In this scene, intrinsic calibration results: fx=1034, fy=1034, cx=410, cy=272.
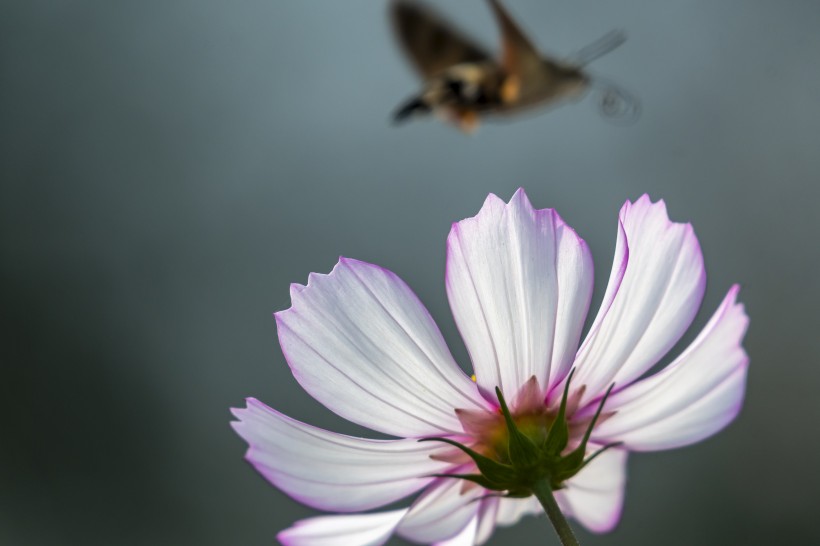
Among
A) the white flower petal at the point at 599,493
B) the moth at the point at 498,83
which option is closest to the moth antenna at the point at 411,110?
the moth at the point at 498,83

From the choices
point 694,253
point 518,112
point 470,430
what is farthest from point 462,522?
point 518,112

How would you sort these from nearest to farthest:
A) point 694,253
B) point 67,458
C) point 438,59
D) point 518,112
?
point 694,253
point 518,112
point 438,59
point 67,458

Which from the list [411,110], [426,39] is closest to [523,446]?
[411,110]

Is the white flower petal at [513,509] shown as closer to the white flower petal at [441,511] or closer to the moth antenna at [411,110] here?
the white flower petal at [441,511]

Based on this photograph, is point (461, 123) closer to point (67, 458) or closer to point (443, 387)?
point (443, 387)

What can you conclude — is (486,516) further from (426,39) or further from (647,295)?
(426,39)

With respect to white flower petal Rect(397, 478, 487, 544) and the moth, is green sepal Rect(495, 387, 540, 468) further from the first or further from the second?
the moth

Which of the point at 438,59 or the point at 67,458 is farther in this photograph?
the point at 67,458
